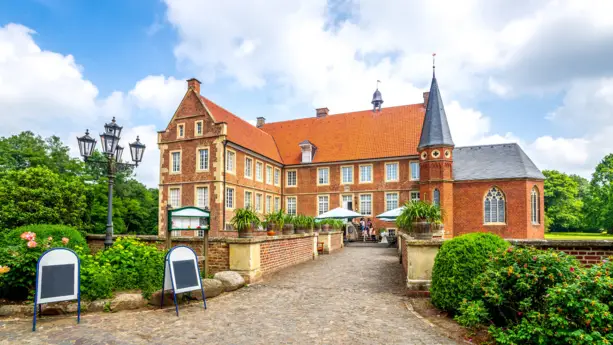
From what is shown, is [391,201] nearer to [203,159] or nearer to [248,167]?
[248,167]

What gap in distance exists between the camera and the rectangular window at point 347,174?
98.4 feet

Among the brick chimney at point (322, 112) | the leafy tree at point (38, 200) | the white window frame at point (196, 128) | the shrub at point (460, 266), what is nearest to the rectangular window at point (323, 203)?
the brick chimney at point (322, 112)

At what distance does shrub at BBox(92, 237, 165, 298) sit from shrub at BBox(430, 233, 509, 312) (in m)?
4.96

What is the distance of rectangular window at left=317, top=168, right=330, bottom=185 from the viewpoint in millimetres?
30609

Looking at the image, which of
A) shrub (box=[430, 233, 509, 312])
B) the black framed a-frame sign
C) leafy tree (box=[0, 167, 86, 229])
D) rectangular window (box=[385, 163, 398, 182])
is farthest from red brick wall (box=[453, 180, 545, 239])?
leafy tree (box=[0, 167, 86, 229])

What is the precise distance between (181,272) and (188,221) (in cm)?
194

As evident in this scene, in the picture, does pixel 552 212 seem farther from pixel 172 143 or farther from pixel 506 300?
pixel 506 300

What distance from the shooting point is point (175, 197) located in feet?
84.1

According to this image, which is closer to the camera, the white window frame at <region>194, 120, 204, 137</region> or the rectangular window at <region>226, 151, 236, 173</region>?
the rectangular window at <region>226, 151, 236, 173</region>

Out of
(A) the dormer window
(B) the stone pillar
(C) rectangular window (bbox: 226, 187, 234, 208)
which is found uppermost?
(A) the dormer window

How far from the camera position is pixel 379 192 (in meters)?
28.8

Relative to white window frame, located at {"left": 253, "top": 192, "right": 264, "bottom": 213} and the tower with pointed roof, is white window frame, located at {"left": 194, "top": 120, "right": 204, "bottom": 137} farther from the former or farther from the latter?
the tower with pointed roof

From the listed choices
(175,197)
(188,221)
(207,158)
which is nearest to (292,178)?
(207,158)

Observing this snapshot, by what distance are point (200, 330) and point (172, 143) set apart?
74.8ft
